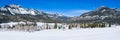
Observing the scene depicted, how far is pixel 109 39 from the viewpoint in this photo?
3925 cm

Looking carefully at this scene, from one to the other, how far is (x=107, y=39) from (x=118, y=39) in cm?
199

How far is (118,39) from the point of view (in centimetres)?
3769

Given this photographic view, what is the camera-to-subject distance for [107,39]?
3919 cm

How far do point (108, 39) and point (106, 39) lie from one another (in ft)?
1.08

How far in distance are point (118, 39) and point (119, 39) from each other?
239mm

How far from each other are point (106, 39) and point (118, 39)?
6.81 ft

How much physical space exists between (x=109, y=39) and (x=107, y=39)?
1.04 ft

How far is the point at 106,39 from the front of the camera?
1542 inches

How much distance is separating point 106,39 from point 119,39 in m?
2.30

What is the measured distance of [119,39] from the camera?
123 ft

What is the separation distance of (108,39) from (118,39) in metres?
1.94

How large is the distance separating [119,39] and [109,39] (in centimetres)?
209

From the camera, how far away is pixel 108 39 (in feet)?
129
